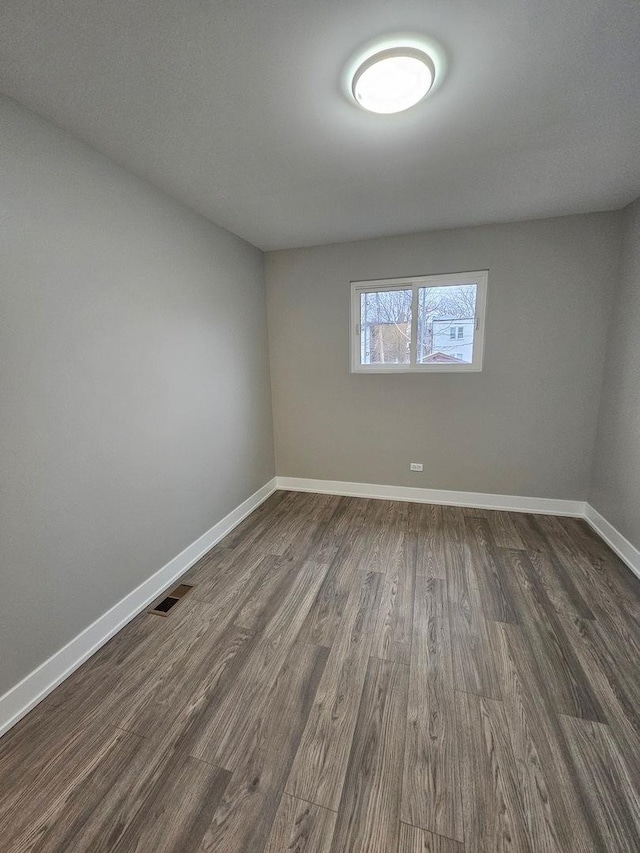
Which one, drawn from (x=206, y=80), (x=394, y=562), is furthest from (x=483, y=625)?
(x=206, y=80)

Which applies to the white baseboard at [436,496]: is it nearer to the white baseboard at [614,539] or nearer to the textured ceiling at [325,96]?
the white baseboard at [614,539]

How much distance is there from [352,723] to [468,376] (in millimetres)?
2697

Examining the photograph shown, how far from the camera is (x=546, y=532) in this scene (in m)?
2.83

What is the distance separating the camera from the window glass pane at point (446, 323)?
3.06 meters

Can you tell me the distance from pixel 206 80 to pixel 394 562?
2.76 metres

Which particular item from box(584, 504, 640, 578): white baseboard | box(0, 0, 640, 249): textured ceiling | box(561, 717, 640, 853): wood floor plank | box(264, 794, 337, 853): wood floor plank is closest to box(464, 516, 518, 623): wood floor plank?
box(561, 717, 640, 853): wood floor plank

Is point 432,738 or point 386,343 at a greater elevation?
point 386,343

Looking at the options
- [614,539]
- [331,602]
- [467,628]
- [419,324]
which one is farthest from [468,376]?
[331,602]

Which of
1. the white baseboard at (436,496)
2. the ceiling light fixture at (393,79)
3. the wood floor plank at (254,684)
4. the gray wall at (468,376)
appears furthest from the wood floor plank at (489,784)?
the ceiling light fixture at (393,79)

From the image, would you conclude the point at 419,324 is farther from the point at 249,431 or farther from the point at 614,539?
the point at 614,539

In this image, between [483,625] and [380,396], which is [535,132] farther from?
[483,625]

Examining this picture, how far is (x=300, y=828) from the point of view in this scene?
3.57ft

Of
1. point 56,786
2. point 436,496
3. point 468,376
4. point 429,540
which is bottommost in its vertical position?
point 56,786

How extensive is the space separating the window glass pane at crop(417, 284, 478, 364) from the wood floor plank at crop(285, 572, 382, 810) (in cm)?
224
